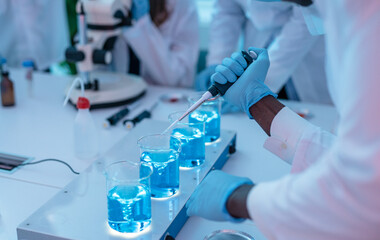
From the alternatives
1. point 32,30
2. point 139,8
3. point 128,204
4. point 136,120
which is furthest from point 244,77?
point 32,30

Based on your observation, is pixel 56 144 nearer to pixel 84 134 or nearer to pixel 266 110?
pixel 84 134

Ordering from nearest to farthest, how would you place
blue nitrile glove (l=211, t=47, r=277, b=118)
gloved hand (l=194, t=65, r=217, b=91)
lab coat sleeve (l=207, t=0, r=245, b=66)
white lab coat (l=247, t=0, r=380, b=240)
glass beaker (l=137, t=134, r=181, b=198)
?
white lab coat (l=247, t=0, r=380, b=240) < glass beaker (l=137, t=134, r=181, b=198) < blue nitrile glove (l=211, t=47, r=277, b=118) < gloved hand (l=194, t=65, r=217, b=91) < lab coat sleeve (l=207, t=0, r=245, b=66)

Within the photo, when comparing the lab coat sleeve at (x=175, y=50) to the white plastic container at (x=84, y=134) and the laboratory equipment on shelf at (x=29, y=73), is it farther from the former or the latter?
the white plastic container at (x=84, y=134)

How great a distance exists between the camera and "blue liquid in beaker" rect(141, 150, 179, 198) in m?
1.15

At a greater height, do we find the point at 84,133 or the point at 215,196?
the point at 215,196

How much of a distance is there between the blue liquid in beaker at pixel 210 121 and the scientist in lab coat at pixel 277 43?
1.90 ft

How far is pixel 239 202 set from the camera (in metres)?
0.94

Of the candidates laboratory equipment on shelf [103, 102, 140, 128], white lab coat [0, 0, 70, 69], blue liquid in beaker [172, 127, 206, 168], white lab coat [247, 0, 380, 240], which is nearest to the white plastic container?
laboratory equipment on shelf [103, 102, 140, 128]

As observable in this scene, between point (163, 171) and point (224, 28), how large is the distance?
1.41 m

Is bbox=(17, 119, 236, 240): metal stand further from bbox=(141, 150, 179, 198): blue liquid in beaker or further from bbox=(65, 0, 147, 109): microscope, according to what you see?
bbox=(65, 0, 147, 109): microscope

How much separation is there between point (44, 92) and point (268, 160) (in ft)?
4.05

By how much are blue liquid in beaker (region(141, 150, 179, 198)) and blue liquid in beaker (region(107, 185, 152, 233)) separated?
123 mm

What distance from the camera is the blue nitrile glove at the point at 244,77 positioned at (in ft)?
4.15

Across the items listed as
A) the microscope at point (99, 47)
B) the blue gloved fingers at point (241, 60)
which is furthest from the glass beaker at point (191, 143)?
the microscope at point (99, 47)
